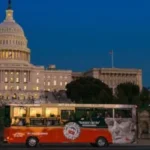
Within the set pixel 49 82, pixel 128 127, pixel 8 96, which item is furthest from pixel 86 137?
pixel 49 82

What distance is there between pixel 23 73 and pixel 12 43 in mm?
13498

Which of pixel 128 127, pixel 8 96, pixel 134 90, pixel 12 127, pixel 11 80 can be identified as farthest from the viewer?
pixel 11 80

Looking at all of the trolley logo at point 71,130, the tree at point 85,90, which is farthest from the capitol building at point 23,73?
the trolley logo at point 71,130

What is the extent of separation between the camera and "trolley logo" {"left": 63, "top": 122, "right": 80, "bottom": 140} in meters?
35.2

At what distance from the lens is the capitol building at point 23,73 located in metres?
185

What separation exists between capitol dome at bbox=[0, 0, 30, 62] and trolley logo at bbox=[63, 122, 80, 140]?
157294mm

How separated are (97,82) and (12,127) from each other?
105687 mm

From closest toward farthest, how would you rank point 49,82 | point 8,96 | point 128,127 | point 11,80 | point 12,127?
point 12,127
point 128,127
point 8,96
point 11,80
point 49,82

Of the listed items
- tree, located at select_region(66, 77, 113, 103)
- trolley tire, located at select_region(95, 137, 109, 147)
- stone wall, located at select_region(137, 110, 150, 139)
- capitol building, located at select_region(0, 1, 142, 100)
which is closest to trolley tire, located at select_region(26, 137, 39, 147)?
trolley tire, located at select_region(95, 137, 109, 147)

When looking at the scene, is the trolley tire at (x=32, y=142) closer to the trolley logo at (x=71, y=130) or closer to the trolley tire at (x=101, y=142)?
the trolley logo at (x=71, y=130)

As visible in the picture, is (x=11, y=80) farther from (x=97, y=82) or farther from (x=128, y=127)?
(x=128, y=127)

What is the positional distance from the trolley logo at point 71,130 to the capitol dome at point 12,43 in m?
157

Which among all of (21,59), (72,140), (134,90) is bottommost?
(72,140)

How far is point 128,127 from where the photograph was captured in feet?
121
